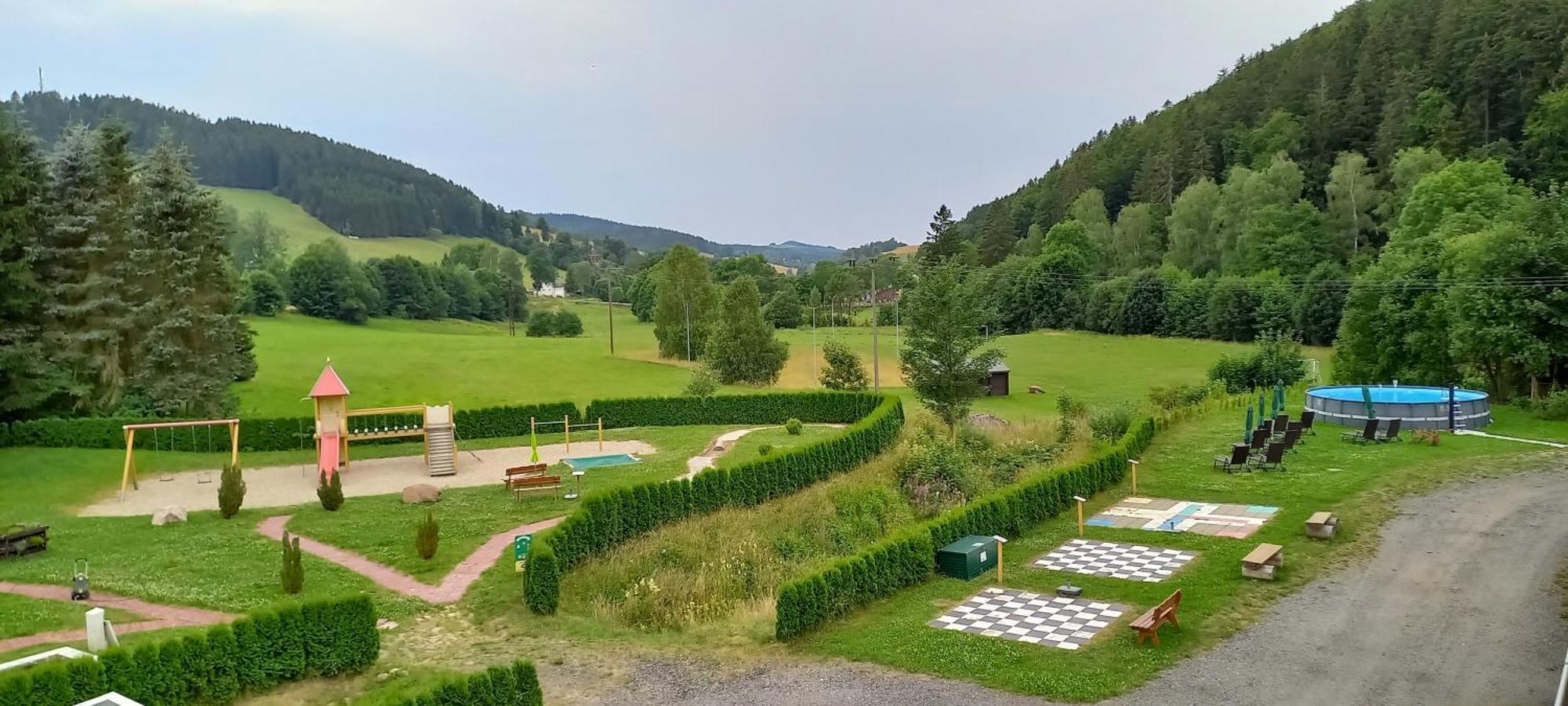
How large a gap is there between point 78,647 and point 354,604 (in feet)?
12.6

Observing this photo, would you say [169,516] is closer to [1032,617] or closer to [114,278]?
[114,278]

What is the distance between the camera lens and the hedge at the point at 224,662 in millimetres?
9203

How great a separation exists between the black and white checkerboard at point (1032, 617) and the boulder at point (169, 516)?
1697cm

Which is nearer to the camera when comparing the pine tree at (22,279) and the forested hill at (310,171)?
the pine tree at (22,279)

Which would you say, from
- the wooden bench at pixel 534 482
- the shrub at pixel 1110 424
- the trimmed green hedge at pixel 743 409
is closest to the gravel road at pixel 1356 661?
the wooden bench at pixel 534 482

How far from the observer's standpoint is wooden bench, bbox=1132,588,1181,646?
12.6m

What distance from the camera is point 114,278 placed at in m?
33.1

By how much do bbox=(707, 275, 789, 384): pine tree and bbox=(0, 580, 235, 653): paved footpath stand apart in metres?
40.1

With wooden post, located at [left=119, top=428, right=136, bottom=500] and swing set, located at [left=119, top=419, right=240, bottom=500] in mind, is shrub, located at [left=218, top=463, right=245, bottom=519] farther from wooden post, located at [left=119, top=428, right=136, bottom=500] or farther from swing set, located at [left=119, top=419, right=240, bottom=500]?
wooden post, located at [left=119, top=428, right=136, bottom=500]

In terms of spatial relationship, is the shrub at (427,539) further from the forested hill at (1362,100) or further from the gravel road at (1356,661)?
the forested hill at (1362,100)

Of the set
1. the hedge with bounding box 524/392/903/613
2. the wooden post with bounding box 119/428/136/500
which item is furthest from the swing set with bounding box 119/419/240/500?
the hedge with bounding box 524/392/903/613

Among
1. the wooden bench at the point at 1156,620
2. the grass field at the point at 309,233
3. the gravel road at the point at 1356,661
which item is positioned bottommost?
the gravel road at the point at 1356,661

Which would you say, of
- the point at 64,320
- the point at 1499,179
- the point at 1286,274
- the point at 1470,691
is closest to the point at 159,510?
the point at 64,320

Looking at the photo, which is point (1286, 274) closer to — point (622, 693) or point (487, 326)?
point (622, 693)
